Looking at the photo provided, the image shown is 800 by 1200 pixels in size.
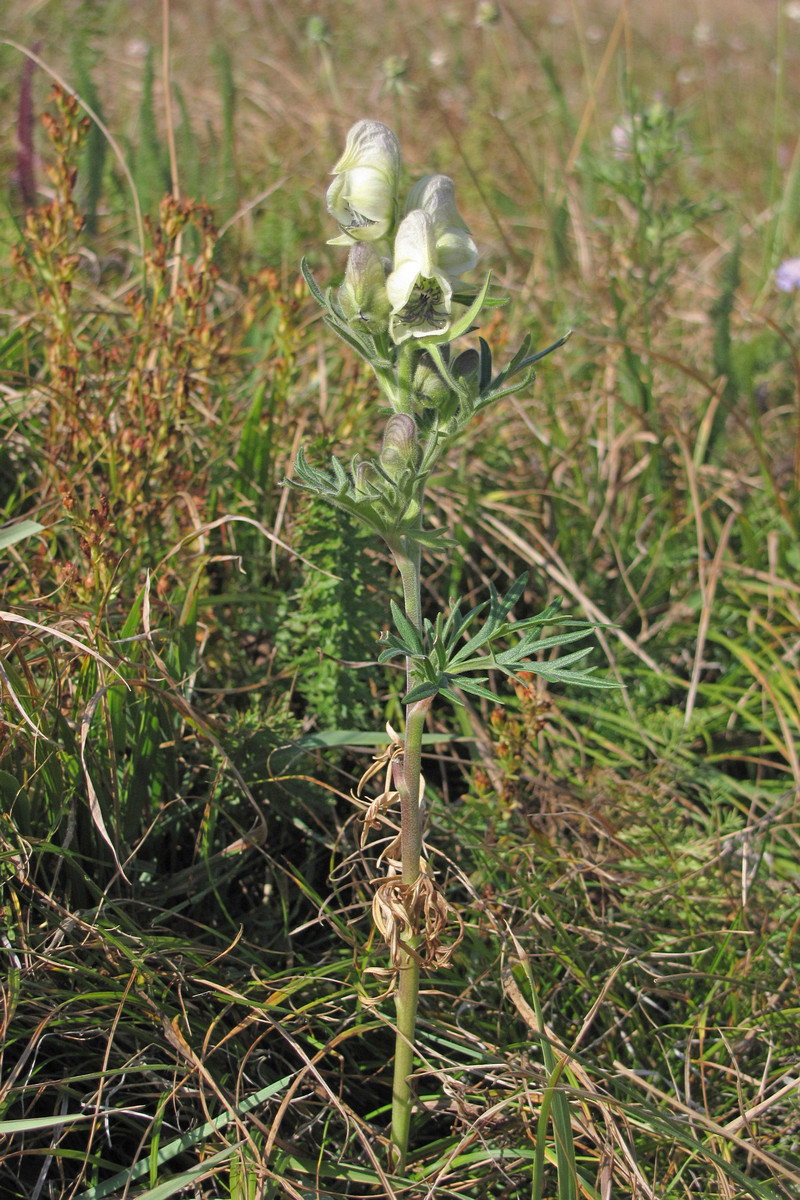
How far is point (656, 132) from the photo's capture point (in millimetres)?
3162

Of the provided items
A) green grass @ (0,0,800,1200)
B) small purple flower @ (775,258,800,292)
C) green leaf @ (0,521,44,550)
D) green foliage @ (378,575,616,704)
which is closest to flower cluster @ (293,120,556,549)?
green foliage @ (378,575,616,704)

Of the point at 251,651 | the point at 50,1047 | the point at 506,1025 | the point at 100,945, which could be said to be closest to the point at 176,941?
the point at 100,945

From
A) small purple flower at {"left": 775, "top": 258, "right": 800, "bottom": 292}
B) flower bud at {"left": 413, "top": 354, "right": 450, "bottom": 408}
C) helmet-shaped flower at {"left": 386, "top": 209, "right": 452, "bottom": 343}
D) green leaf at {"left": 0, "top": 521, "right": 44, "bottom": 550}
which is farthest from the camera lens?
small purple flower at {"left": 775, "top": 258, "right": 800, "bottom": 292}

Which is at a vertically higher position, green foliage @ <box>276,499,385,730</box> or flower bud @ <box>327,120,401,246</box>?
flower bud @ <box>327,120,401,246</box>

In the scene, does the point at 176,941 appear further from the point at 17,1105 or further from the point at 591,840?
the point at 591,840

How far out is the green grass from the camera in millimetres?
1632

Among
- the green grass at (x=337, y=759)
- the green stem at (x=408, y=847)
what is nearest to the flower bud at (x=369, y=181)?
the green stem at (x=408, y=847)

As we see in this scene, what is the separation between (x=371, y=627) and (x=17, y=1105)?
120 centimetres

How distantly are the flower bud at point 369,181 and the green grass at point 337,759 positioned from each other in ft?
2.74

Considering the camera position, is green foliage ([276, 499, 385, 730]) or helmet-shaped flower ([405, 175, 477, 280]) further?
green foliage ([276, 499, 385, 730])

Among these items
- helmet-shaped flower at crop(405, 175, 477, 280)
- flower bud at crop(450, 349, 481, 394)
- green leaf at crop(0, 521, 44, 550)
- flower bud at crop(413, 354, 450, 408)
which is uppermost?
helmet-shaped flower at crop(405, 175, 477, 280)

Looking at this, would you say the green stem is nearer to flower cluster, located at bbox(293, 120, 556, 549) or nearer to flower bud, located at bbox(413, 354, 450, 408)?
flower cluster, located at bbox(293, 120, 556, 549)

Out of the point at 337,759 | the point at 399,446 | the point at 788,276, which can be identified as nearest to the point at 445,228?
the point at 399,446

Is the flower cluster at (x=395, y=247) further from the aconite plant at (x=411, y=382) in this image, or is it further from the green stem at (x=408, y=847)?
the green stem at (x=408, y=847)
